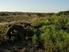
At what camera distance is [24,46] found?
916 centimetres

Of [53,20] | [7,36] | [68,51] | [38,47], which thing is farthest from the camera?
[53,20]

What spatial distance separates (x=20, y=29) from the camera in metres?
9.84

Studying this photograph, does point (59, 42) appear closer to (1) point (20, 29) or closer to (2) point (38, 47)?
(2) point (38, 47)

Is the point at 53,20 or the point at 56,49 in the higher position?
the point at 53,20

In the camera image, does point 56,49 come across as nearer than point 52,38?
Yes

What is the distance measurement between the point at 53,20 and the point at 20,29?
69.4 inches

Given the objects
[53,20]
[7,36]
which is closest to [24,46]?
[7,36]

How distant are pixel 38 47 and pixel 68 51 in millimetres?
1299

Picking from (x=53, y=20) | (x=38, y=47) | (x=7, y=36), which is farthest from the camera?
(x=53, y=20)

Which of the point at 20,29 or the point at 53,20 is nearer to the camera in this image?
the point at 20,29

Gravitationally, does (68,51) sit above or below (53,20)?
below

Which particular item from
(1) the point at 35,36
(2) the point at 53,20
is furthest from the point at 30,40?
(2) the point at 53,20

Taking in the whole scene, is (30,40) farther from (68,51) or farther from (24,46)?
(68,51)

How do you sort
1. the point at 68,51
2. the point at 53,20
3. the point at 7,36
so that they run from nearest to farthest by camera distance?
the point at 68,51
the point at 7,36
the point at 53,20
